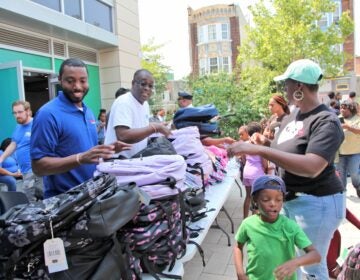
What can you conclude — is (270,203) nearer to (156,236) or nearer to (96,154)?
(156,236)

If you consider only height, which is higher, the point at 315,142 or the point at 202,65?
the point at 202,65

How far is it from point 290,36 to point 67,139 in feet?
52.9

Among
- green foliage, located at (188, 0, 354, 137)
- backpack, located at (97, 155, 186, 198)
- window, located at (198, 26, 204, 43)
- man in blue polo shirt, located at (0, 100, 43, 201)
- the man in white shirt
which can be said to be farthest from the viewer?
window, located at (198, 26, 204, 43)

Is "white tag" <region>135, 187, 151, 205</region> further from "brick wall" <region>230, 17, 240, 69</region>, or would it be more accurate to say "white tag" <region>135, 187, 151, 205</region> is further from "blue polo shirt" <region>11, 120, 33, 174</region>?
"brick wall" <region>230, 17, 240, 69</region>

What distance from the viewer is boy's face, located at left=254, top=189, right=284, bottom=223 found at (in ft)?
6.97

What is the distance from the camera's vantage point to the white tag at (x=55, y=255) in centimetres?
166

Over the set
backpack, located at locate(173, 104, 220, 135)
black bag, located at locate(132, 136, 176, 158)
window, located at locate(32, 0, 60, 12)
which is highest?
window, located at locate(32, 0, 60, 12)

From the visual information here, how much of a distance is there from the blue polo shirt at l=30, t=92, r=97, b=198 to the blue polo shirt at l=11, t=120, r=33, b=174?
2543 millimetres

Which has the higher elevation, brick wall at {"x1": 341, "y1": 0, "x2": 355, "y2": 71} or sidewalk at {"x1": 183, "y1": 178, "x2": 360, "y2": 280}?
brick wall at {"x1": 341, "y1": 0, "x2": 355, "y2": 71}

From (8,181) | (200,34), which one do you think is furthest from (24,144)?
(200,34)

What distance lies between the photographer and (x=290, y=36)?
16328mm

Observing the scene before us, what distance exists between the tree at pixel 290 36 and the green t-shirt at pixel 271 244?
1426 centimetres

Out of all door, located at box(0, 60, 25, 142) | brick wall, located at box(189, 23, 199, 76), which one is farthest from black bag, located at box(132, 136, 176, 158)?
brick wall, located at box(189, 23, 199, 76)

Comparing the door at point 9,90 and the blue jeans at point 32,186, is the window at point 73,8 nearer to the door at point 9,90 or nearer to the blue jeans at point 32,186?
the door at point 9,90
